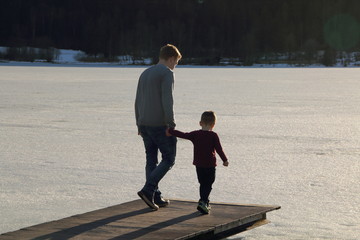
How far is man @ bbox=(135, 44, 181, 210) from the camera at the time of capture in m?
4.93

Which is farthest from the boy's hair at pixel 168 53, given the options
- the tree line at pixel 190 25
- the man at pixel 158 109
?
the tree line at pixel 190 25

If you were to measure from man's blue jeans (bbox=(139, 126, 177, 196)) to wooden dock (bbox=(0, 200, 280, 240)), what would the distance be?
21 centimetres

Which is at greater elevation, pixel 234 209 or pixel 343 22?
pixel 343 22

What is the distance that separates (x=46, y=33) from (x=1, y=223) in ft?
402

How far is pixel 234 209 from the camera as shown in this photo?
509 cm

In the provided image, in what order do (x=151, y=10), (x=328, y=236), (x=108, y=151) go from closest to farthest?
(x=328, y=236) < (x=108, y=151) < (x=151, y=10)

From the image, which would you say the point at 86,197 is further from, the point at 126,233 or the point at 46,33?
the point at 46,33

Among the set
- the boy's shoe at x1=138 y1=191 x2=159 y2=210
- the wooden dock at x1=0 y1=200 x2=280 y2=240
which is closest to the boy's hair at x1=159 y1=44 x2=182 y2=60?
the boy's shoe at x1=138 y1=191 x2=159 y2=210

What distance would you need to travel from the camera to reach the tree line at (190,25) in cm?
11031

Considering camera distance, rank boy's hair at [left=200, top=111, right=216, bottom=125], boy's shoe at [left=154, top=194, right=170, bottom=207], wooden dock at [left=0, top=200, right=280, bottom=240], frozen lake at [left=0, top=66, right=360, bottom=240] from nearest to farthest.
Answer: wooden dock at [left=0, top=200, right=280, bottom=240] → boy's hair at [left=200, top=111, right=216, bottom=125] → boy's shoe at [left=154, top=194, right=170, bottom=207] → frozen lake at [left=0, top=66, right=360, bottom=240]

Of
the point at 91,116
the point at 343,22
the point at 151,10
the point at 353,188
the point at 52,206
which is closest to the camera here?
the point at 52,206

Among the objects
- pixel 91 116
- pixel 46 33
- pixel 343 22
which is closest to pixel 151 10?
pixel 46 33

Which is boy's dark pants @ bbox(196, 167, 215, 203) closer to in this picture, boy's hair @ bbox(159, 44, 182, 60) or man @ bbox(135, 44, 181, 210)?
man @ bbox(135, 44, 181, 210)

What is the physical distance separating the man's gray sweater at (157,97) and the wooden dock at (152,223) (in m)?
0.64
